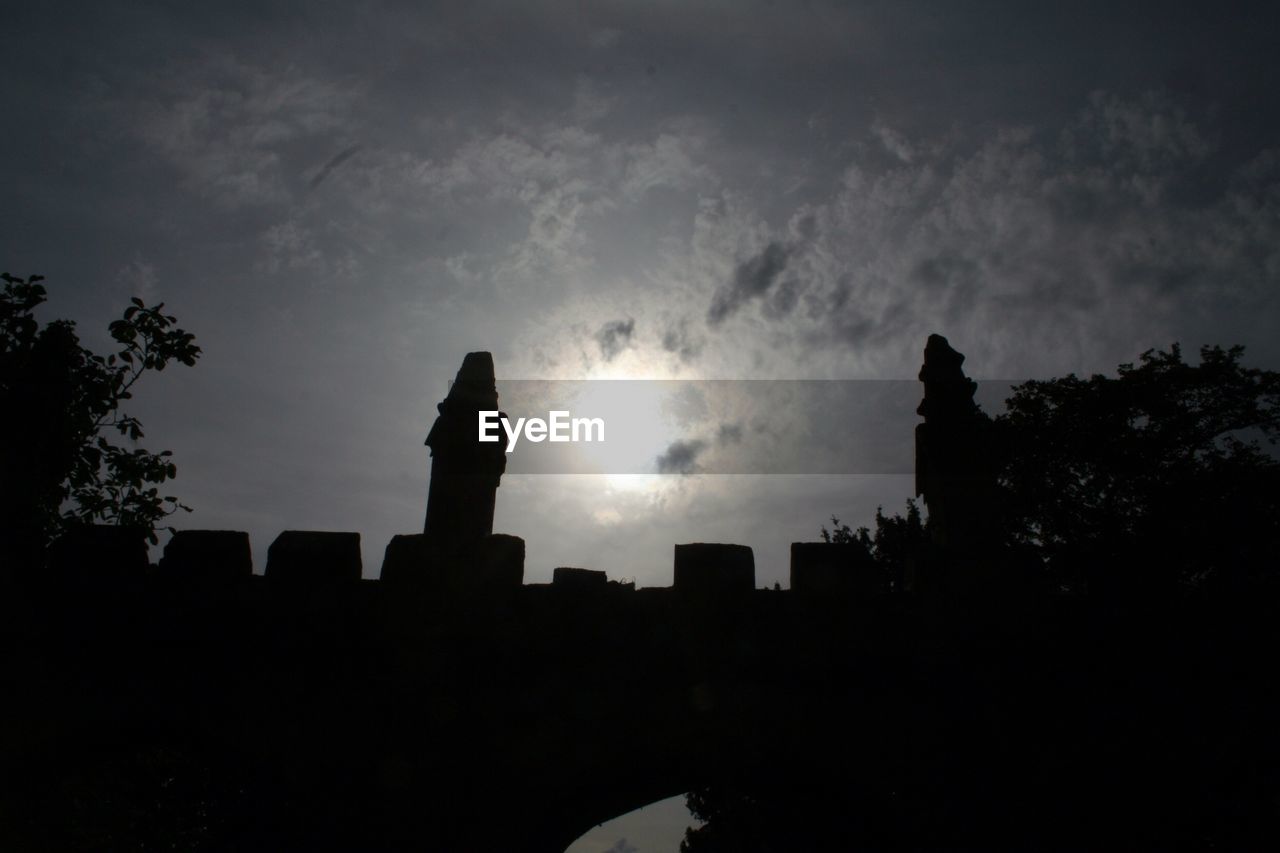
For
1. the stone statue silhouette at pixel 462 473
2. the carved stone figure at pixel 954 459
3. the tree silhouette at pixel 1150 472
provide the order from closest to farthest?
the carved stone figure at pixel 954 459 → the stone statue silhouette at pixel 462 473 → the tree silhouette at pixel 1150 472

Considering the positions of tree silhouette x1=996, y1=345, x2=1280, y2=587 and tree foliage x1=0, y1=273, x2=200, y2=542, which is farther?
tree silhouette x1=996, y1=345, x2=1280, y2=587

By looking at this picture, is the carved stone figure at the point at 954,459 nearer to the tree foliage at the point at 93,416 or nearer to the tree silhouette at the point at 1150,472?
the tree foliage at the point at 93,416

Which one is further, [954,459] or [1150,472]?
[1150,472]

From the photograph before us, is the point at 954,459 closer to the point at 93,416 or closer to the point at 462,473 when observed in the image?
the point at 462,473

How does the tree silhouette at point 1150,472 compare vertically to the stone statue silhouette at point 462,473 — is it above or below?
above

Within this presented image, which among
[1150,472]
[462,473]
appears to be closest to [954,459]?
[462,473]

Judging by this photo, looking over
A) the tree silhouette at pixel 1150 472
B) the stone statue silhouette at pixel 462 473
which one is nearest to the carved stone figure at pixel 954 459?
the stone statue silhouette at pixel 462 473

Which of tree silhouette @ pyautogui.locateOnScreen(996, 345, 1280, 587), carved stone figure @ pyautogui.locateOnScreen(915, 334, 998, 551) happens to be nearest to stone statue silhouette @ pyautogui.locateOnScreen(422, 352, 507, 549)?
carved stone figure @ pyautogui.locateOnScreen(915, 334, 998, 551)

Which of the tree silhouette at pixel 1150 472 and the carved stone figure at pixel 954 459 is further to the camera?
the tree silhouette at pixel 1150 472

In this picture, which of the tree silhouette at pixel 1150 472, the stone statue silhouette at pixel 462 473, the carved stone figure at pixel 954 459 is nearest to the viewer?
the carved stone figure at pixel 954 459

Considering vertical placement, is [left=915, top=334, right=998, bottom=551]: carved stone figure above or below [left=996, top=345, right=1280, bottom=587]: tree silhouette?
below

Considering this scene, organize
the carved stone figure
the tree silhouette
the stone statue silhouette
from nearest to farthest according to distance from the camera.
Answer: the carved stone figure, the stone statue silhouette, the tree silhouette

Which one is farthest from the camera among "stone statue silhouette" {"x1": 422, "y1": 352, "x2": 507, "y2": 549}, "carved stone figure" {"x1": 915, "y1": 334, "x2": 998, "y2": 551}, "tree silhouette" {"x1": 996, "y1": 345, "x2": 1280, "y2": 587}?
"tree silhouette" {"x1": 996, "y1": 345, "x2": 1280, "y2": 587}

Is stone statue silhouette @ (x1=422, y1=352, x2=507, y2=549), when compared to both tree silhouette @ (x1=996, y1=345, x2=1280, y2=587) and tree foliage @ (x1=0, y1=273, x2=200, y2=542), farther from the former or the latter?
tree silhouette @ (x1=996, y1=345, x2=1280, y2=587)
